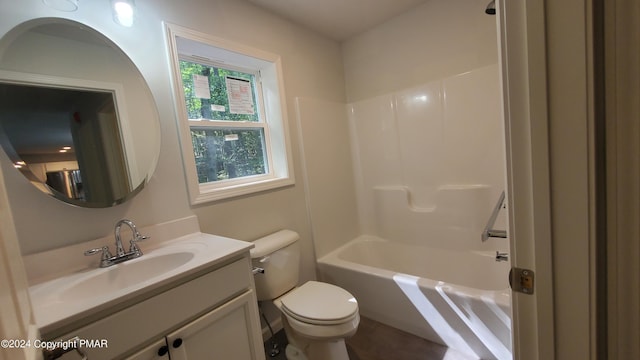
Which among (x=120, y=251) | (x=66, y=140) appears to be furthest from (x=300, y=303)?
(x=66, y=140)

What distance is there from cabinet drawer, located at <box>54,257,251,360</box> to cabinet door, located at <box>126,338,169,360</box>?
0.02 meters

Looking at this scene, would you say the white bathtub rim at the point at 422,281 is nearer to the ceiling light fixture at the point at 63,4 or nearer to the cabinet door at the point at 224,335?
the cabinet door at the point at 224,335

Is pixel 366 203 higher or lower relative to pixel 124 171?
lower

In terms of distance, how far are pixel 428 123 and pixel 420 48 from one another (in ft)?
2.05

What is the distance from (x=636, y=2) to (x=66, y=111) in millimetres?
1747

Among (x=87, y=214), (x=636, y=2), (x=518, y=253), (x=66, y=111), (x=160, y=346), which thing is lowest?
(x=160, y=346)

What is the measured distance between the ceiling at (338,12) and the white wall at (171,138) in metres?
0.08

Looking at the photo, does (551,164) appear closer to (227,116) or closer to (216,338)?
(216,338)

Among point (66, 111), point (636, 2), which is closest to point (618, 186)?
point (636, 2)

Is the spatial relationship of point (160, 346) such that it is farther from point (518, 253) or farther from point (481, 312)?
point (481, 312)

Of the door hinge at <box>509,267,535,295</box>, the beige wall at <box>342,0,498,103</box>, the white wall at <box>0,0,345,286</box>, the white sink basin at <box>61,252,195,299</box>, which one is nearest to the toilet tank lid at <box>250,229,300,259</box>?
the white wall at <box>0,0,345,286</box>

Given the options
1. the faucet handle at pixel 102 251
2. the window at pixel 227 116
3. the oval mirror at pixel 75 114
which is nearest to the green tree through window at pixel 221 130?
the window at pixel 227 116

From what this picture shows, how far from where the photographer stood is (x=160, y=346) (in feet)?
2.89

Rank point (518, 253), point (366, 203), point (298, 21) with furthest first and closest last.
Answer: point (366, 203) < point (298, 21) < point (518, 253)
